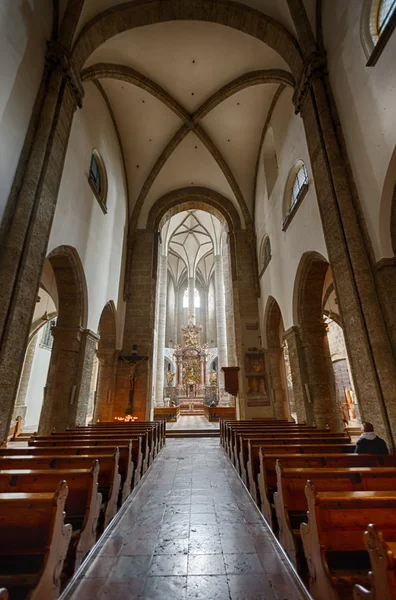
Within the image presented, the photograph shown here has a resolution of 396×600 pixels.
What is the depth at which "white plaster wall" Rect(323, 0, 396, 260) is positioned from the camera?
472 cm

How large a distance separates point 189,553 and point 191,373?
24.6 meters

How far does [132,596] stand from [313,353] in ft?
23.3

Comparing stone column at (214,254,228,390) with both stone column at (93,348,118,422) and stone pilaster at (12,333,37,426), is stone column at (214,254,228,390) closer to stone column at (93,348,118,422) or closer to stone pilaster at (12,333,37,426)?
stone column at (93,348,118,422)

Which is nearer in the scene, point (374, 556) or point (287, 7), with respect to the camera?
point (374, 556)

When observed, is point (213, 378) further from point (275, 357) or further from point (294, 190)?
point (294, 190)

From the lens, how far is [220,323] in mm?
21891

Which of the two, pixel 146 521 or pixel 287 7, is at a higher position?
pixel 287 7

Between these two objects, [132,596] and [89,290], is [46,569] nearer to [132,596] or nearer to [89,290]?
[132,596]

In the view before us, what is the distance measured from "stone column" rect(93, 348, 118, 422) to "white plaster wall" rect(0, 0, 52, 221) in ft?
25.2

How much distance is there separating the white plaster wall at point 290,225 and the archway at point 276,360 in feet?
1.46

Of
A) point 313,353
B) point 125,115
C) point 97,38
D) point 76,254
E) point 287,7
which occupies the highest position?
point 125,115

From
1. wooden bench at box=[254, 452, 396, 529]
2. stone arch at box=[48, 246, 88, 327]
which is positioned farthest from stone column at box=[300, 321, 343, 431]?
stone arch at box=[48, 246, 88, 327]

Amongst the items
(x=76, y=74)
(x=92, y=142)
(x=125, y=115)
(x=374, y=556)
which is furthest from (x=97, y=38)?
(x=374, y=556)

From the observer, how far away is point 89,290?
28.4ft
